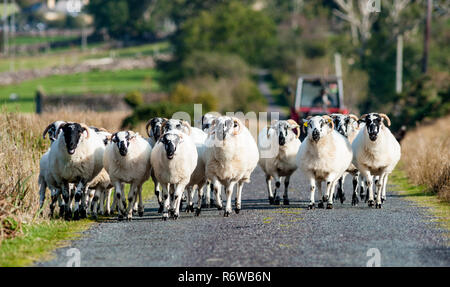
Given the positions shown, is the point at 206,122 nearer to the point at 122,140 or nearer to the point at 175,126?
the point at 175,126

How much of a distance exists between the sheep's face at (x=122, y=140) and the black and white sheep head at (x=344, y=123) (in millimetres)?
5244

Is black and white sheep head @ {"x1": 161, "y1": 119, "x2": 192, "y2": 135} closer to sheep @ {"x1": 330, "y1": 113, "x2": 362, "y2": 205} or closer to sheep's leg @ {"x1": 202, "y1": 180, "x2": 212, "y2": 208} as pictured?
sheep's leg @ {"x1": 202, "y1": 180, "x2": 212, "y2": 208}

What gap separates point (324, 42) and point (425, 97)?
182 feet

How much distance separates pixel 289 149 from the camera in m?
18.7

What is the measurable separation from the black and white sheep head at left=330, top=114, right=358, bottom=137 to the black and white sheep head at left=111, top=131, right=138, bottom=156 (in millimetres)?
5240

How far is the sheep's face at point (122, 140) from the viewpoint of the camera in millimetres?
16062

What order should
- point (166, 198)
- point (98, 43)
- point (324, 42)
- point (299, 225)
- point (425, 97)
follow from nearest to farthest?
1. point (299, 225)
2. point (166, 198)
3. point (425, 97)
4. point (324, 42)
5. point (98, 43)

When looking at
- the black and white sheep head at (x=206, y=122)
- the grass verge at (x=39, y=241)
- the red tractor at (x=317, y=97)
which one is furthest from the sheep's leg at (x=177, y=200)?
the red tractor at (x=317, y=97)

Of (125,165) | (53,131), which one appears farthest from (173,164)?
(53,131)

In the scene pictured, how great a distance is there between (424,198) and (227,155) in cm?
497

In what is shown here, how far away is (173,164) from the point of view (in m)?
16.2

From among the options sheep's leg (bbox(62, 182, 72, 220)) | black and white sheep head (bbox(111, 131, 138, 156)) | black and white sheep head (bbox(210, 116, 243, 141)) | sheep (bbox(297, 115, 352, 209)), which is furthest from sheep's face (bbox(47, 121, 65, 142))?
sheep (bbox(297, 115, 352, 209))
